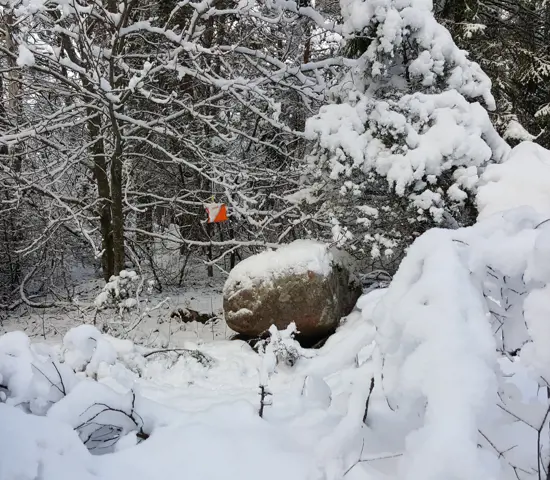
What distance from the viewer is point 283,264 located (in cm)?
529

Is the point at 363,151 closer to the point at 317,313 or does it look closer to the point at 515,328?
the point at 317,313

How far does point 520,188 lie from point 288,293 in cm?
286

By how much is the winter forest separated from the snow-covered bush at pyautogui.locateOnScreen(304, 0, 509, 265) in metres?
0.03

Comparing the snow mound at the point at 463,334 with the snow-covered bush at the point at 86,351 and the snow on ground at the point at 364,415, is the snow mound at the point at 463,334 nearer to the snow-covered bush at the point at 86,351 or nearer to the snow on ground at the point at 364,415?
the snow on ground at the point at 364,415

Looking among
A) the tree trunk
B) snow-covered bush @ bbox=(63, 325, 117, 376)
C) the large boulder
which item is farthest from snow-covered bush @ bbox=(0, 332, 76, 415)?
the tree trunk

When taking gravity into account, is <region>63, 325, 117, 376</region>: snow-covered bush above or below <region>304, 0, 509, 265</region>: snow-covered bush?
below

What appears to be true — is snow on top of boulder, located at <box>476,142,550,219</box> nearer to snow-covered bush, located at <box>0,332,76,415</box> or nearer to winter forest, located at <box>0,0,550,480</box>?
winter forest, located at <box>0,0,550,480</box>

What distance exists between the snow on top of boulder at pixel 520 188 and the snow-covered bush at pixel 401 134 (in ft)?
4.30

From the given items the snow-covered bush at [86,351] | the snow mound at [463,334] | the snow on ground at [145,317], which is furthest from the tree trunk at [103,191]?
the snow mound at [463,334]

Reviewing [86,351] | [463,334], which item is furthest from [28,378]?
[463,334]

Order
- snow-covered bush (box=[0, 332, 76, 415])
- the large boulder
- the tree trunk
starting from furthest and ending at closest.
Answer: the tree trunk < the large boulder < snow-covered bush (box=[0, 332, 76, 415])

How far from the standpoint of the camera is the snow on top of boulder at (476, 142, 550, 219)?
2.68m

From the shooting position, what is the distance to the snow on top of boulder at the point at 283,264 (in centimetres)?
522

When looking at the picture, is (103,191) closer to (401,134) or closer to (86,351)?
(401,134)
